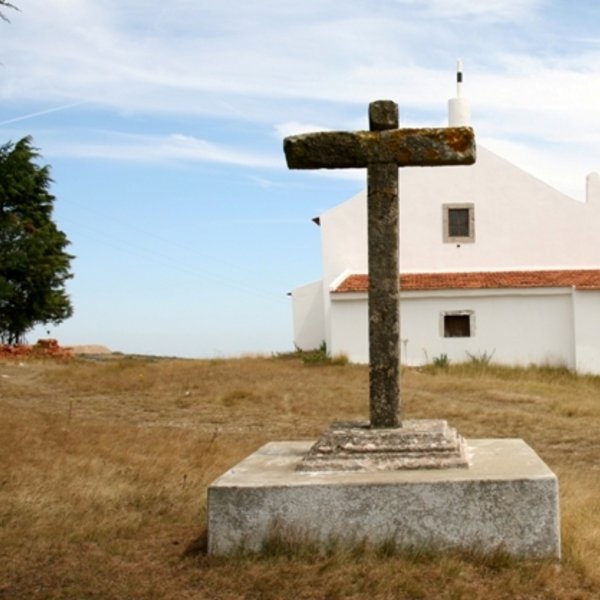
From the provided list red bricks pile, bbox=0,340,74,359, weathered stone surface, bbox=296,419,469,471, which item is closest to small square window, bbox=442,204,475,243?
red bricks pile, bbox=0,340,74,359

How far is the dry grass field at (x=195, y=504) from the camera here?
4961 millimetres

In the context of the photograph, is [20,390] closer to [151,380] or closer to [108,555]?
[151,380]

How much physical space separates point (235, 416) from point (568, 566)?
943 cm

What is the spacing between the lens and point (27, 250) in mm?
31031

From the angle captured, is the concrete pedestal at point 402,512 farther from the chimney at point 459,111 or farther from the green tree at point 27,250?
the green tree at point 27,250

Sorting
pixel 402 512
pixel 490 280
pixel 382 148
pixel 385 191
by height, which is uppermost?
pixel 490 280

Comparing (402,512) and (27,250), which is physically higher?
(27,250)

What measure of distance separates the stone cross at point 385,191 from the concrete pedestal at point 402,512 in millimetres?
978

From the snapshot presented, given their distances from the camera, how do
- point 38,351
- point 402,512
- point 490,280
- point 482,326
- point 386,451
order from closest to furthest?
point 402,512 < point 386,451 < point 482,326 < point 490,280 < point 38,351

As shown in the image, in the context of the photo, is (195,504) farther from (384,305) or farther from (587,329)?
(587,329)

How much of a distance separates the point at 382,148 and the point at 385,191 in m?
0.30

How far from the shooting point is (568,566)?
17.3 feet

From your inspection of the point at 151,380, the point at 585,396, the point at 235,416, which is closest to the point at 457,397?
the point at 585,396

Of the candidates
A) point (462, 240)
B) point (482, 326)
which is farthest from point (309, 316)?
point (482, 326)
